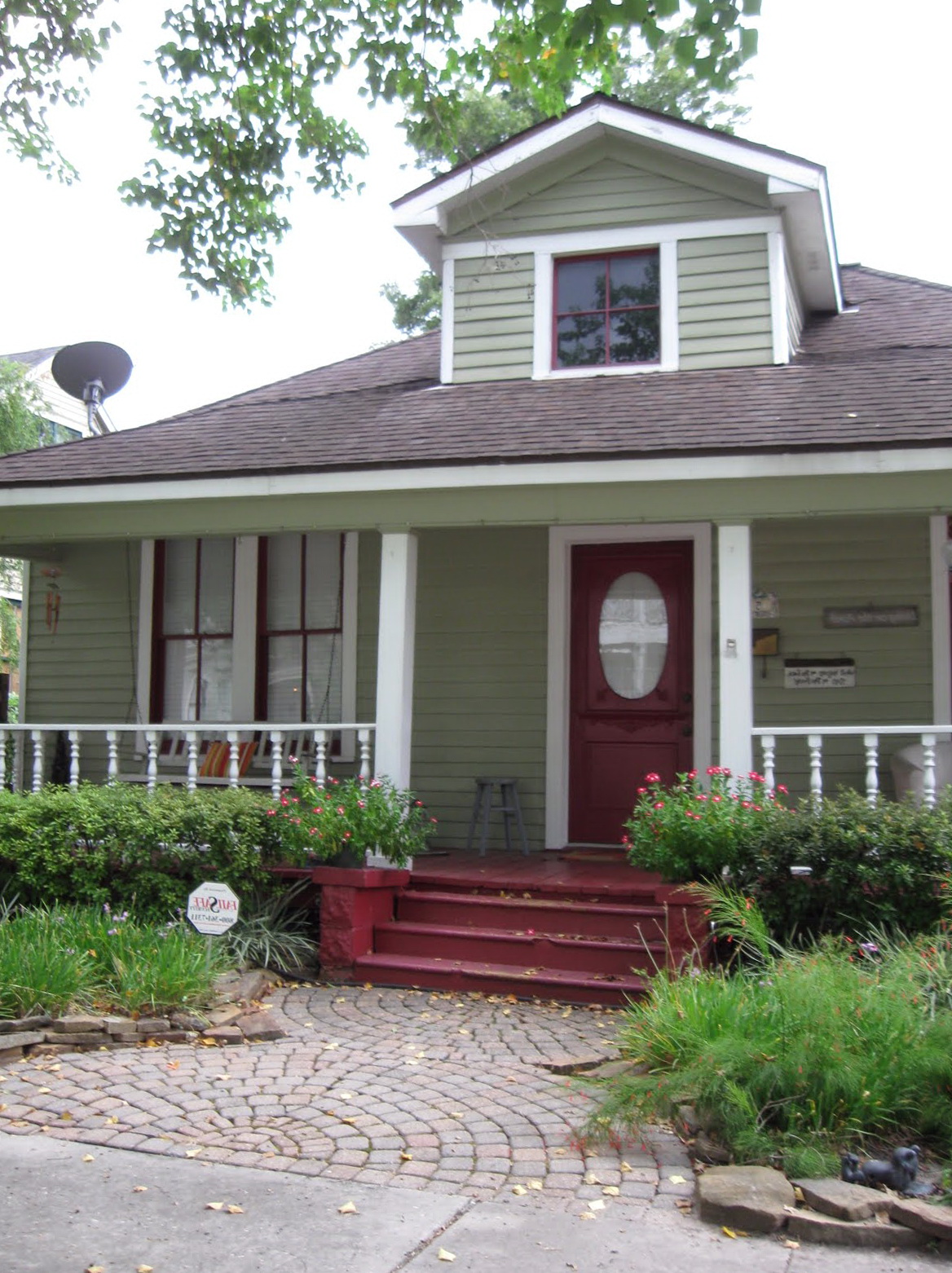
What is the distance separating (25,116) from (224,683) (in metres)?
5.26

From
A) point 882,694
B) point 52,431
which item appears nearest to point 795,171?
point 882,694

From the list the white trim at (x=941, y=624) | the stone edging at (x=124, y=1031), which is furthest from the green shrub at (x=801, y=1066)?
the white trim at (x=941, y=624)

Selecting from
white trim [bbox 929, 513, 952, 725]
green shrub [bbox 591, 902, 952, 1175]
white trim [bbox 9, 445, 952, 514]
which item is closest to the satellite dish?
white trim [bbox 9, 445, 952, 514]

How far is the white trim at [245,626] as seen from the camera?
31.4 feet

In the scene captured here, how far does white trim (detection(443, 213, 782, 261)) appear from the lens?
8.91 m

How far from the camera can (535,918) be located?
696 centimetres

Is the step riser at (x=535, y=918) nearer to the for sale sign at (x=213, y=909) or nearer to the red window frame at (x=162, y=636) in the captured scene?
the for sale sign at (x=213, y=909)

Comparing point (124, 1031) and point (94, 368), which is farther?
point (94, 368)

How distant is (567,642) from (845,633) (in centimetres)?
202

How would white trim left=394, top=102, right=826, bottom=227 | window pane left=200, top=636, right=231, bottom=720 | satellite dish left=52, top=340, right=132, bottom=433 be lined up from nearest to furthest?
white trim left=394, top=102, right=826, bottom=227
window pane left=200, top=636, right=231, bottom=720
satellite dish left=52, top=340, right=132, bottom=433

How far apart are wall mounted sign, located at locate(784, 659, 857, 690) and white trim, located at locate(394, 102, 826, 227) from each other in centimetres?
342

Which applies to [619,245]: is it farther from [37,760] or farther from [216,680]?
[37,760]

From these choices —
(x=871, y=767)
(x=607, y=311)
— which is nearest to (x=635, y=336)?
(x=607, y=311)

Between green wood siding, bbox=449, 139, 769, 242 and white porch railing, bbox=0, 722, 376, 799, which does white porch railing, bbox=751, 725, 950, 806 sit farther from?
green wood siding, bbox=449, 139, 769, 242
